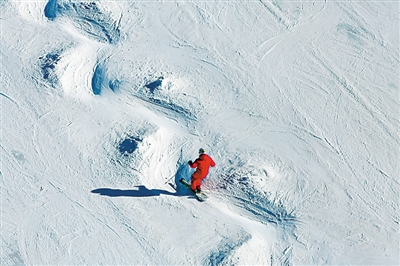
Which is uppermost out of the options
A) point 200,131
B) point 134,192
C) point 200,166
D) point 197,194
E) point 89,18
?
point 89,18

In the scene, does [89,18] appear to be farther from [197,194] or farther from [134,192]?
[197,194]

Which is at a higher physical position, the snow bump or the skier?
the snow bump

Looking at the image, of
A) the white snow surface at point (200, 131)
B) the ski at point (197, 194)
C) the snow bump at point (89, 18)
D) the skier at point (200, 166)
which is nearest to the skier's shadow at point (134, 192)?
the white snow surface at point (200, 131)

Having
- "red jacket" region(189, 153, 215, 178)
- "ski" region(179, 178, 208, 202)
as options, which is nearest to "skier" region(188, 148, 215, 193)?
"red jacket" region(189, 153, 215, 178)

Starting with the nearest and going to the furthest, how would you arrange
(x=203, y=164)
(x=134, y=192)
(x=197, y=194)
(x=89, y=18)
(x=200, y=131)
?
1. (x=203, y=164)
2. (x=197, y=194)
3. (x=134, y=192)
4. (x=200, y=131)
5. (x=89, y=18)

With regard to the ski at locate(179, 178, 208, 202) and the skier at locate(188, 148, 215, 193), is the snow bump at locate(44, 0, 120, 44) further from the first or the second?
the skier at locate(188, 148, 215, 193)

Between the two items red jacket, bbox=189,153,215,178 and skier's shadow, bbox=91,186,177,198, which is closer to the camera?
red jacket, bbox=189,153,215,178

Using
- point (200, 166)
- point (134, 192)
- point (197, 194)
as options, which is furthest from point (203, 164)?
point (134, 192)

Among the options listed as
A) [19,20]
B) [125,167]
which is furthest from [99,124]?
[19,20]
